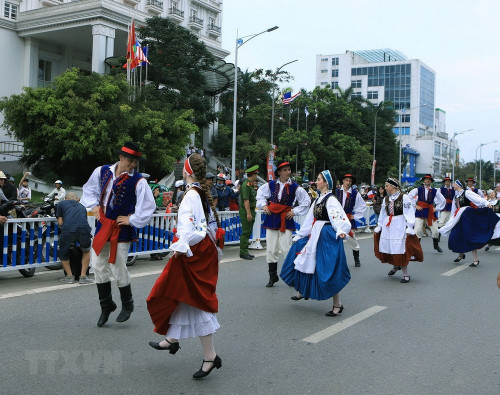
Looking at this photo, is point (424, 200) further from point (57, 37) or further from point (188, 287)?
point (57, 37)

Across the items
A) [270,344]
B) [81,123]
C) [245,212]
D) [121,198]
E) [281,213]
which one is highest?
[81,123]

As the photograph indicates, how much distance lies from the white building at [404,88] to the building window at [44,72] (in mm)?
76510

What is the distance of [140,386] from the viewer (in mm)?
4094

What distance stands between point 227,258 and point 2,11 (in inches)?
1437

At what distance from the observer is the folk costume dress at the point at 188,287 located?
4391mm

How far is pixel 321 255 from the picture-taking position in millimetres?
6754

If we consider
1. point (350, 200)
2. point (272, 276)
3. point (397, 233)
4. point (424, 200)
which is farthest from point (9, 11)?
point (397, 233)

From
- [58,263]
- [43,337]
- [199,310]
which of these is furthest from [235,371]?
[58,263]

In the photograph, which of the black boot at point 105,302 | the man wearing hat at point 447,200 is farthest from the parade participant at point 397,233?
the man wearing hat at point 447,200

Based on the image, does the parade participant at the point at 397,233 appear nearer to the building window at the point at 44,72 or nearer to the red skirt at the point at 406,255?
the red skirt at the point at 406,255

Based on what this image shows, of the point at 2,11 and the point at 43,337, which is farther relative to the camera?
the point at 2,11

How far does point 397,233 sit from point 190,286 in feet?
19.3

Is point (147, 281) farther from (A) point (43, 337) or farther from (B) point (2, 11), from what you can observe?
(B) point (2, 11)

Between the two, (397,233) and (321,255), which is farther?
(397,233)
